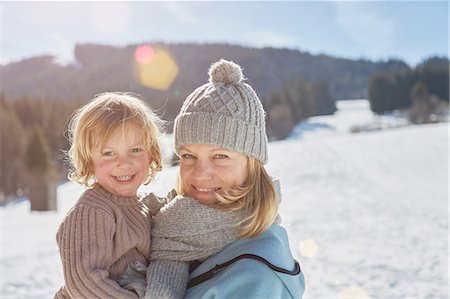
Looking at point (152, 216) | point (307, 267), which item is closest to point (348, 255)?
point (307, 267)

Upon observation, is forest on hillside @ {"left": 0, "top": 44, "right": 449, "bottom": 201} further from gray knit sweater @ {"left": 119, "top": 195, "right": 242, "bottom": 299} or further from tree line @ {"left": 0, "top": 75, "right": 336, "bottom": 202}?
gray knit sweater @ {"left": 119, "top": 195, "right": 242, "bottom": 299}

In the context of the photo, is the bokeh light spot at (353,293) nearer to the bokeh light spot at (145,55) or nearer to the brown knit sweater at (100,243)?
the brown knit sweater at (100,243)

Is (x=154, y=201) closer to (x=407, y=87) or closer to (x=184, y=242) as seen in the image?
(x=184, y=242)

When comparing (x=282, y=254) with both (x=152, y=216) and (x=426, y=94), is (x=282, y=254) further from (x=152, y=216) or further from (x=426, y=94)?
(x=426, y=94)

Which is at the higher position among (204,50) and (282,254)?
(204,50)

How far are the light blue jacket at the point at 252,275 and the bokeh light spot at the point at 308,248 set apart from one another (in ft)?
15.9

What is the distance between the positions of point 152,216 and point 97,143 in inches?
13.8

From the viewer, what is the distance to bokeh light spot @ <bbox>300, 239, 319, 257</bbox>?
6.37 m

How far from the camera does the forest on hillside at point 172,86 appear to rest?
36.2m

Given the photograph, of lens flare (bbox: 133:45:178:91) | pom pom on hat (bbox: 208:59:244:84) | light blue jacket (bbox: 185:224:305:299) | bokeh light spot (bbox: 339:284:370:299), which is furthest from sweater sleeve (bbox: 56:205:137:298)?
lens flare (bbox: 133:45:178:91)

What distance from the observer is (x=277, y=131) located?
51.4 metres

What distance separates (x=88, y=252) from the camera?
5.08 ft

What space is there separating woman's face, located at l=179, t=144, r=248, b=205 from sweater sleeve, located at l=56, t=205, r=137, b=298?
0.30m

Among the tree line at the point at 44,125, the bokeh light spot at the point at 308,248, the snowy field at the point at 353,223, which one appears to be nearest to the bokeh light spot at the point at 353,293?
the snowy field at the point at 353,223
